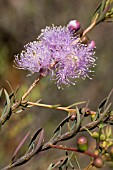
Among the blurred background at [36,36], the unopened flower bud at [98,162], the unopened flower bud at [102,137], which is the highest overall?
the blurred background at [36,36]

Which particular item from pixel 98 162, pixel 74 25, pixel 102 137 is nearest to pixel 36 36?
pixel 74 25

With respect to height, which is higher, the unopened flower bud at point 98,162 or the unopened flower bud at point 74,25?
the unopened flower bud at point 74,25

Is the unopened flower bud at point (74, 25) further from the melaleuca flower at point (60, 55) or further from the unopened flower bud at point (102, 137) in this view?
the unopened flower bud at point (102, 137)

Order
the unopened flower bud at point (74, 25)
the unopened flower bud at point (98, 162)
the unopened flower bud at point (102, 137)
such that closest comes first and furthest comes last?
the unopened flower bud at point (98, 162), the unopened flower bud at point (102, 137), the unopened flower bud at point (74, 25)

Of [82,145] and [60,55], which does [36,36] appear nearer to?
[60,55]

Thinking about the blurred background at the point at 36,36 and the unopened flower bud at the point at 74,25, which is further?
the blurred background at the point at 36,36

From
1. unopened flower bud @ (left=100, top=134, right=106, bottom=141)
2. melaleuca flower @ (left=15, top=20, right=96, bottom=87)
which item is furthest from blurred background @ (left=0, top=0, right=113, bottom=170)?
unopened flower bud @ (left=100, top=134, right=106, bottom=141)

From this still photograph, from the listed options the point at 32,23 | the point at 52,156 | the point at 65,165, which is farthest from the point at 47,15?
the point at 65,165

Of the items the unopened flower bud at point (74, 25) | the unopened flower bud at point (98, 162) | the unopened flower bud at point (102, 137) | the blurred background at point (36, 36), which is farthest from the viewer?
the blurred background at point (36, 36)

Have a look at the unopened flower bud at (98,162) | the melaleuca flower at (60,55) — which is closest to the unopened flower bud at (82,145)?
the unopened flower bud at (98,162)
